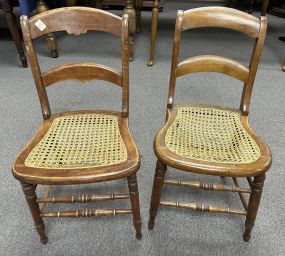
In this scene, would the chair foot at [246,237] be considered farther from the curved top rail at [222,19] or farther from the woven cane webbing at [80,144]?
the curved top rail at [222,19]

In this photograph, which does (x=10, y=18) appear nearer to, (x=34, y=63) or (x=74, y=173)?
(x=34, y=63)

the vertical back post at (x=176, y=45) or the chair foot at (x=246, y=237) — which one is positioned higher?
the vertical back post at (x=176, y=45)

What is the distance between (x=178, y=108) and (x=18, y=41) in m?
1.77

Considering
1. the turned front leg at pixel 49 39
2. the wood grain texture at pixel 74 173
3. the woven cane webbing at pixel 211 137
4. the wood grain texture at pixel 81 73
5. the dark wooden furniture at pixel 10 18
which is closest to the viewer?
the wood grain texture at pixel 74 173

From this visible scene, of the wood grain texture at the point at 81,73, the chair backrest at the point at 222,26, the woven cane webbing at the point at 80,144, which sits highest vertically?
the chair backrest at the point at 222,26

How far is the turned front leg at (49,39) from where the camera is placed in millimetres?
2369

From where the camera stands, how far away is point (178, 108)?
1.26 metres

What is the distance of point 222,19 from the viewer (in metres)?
1.11

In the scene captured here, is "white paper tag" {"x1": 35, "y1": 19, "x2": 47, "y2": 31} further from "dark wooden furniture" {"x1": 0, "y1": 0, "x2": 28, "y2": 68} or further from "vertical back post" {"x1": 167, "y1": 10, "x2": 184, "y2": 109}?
"dark wooden furniture" {"x1": 0, "y1": 0, "x2": 28, "y2": 68}

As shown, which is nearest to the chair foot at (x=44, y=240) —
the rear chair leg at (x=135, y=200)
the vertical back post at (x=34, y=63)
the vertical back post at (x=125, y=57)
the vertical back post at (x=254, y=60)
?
the rear chair leg at (x=135, y=200)

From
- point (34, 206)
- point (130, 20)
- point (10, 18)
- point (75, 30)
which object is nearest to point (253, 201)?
point (34, 206)

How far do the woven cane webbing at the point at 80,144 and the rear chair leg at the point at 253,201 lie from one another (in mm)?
484

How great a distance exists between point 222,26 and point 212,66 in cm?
17

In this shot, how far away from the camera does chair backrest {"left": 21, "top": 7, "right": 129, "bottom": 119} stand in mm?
1036
